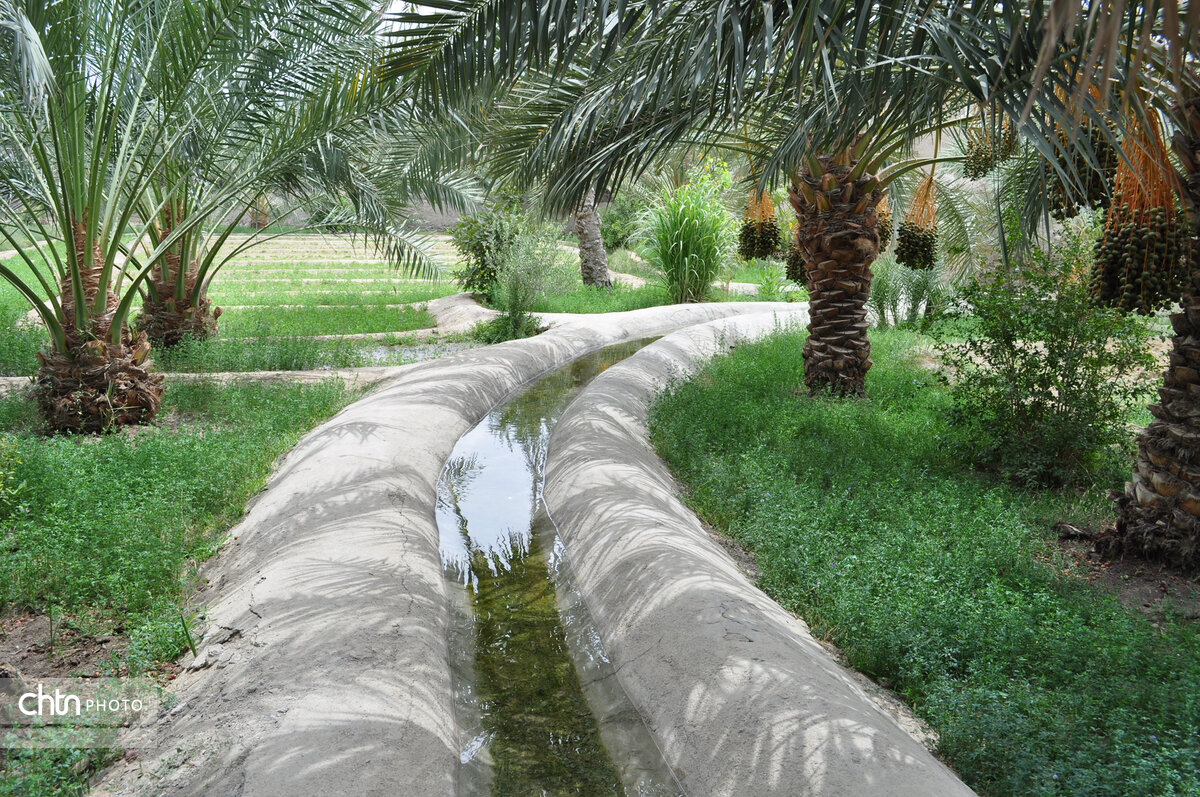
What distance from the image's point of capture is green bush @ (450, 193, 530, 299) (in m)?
15.1

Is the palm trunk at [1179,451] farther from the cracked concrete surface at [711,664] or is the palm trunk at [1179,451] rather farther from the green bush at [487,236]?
the green bush at [487,236]

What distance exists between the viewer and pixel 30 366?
915 cm

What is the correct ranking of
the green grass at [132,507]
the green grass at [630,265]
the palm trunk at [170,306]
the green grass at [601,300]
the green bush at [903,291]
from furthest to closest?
the green grass at [630,265], the green grass at [601,300], the green bush at [903,291], the palm trunk at [170,306], the green grass at [132,507]

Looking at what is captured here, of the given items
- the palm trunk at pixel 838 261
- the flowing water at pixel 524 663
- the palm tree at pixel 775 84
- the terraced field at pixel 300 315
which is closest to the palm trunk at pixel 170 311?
the terraced field at pixel 300 315

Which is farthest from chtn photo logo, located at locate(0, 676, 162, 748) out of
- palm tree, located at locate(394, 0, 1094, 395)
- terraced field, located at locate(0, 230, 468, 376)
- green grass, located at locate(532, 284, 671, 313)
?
green grass, located at locate(532, 284, 671, 313)

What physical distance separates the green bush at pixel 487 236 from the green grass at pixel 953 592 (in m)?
8.04

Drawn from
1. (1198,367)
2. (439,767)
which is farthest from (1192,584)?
(439,767)

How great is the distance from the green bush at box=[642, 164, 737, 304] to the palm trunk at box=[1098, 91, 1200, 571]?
1122 cm

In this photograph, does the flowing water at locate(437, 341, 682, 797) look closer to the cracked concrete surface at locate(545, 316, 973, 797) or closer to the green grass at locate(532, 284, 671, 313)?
the cracked concrete surface at locate(545, 316, 973, 797)

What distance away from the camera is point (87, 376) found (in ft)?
23.3

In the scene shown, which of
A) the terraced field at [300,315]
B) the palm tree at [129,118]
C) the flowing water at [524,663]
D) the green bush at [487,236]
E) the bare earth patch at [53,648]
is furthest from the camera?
the green bush at [487,236]

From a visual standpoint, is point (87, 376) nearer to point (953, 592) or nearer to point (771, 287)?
point (953, 592)

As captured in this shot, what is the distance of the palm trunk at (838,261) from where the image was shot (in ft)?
26.0

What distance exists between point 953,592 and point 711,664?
1320 mm
